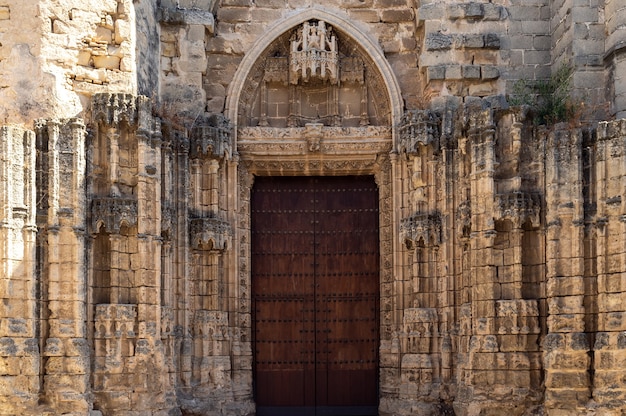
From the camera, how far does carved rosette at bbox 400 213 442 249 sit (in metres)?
11.4

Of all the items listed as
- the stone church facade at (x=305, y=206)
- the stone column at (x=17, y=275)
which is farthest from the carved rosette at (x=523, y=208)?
the stone column at (x=17, y=275)

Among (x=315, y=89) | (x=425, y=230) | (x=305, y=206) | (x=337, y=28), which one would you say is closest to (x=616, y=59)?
(x=425, y=230)

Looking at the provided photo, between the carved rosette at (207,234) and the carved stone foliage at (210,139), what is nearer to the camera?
the carved rosette at (207,234)

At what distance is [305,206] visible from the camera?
12.6 meters

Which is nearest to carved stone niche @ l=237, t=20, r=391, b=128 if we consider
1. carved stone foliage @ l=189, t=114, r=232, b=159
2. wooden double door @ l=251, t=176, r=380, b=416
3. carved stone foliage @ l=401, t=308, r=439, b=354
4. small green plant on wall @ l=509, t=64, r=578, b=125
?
carved stone foliage @ l=189, t=114, r=232, b=159

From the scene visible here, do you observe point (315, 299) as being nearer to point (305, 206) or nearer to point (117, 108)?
point (305, 206)

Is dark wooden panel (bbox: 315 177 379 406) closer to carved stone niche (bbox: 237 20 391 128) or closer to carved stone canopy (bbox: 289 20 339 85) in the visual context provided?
carved stone niche (bbox: 237 20 391 128)

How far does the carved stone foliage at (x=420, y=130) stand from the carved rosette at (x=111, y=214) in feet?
12.1

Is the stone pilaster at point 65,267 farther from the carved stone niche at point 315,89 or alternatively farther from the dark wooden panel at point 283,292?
the dark wooden panel at point 283,292

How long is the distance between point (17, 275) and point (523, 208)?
549 cm

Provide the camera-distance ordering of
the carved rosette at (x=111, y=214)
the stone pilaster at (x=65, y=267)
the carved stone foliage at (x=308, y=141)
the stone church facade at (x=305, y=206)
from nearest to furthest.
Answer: the stone pilaster at (x=65, y=267) < the stone church facade at (x=305, y=206) < the carved rosette at (x=111, y=214) < the carved stone foliage at (x=308, y=141)

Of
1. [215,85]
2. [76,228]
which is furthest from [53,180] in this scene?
[215,85]

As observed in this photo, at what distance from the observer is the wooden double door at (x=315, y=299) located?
1225cm

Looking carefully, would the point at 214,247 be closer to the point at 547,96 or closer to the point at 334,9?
the point at 334,9
